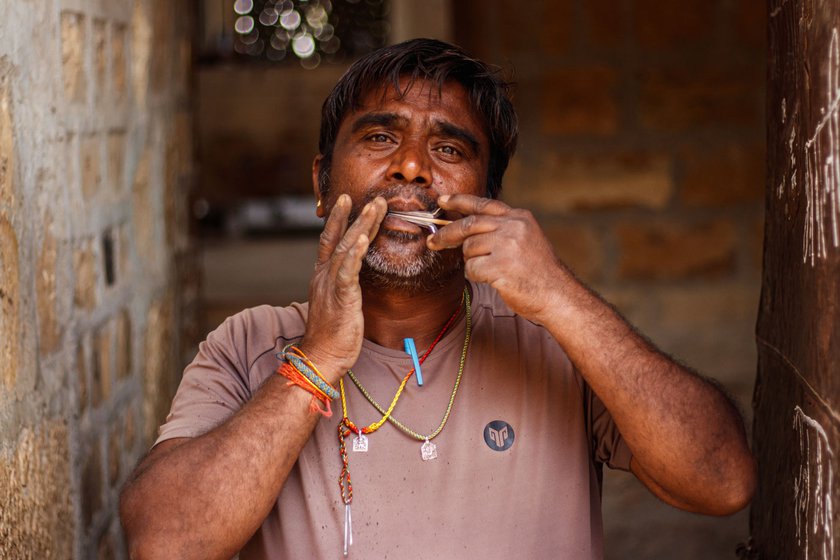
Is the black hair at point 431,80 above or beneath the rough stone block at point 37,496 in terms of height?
above

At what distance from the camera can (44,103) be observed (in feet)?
6.29

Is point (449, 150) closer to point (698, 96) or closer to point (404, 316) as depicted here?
point (404, 316)

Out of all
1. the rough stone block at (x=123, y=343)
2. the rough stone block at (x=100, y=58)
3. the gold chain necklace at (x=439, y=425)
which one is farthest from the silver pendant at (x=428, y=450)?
the rough stone block at (x=100, y=58)

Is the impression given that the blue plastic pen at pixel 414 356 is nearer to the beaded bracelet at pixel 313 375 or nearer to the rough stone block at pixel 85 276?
the beaded bracelet at pixel 313 375

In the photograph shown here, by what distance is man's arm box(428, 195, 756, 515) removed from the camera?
165cm

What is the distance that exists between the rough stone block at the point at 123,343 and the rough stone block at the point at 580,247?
6.30ft

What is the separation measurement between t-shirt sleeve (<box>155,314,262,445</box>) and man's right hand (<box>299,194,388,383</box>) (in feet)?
0.59

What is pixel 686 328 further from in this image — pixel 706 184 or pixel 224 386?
pixel 224 386

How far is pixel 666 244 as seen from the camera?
4.06m

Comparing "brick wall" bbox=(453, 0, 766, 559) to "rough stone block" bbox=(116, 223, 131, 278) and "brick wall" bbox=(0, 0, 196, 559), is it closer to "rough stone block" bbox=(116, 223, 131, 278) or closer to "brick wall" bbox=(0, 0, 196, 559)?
"brick wall" bbox=(0, 0, 196, 559)

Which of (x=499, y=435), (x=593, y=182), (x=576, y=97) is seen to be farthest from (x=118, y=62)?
(x=593, y=182)

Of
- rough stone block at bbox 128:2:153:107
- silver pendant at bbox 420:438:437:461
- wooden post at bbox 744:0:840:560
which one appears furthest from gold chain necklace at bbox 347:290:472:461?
rough stone block at bbox 128:2:153:107

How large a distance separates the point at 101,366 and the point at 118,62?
792 mm

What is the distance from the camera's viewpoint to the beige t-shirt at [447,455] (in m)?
1.72
